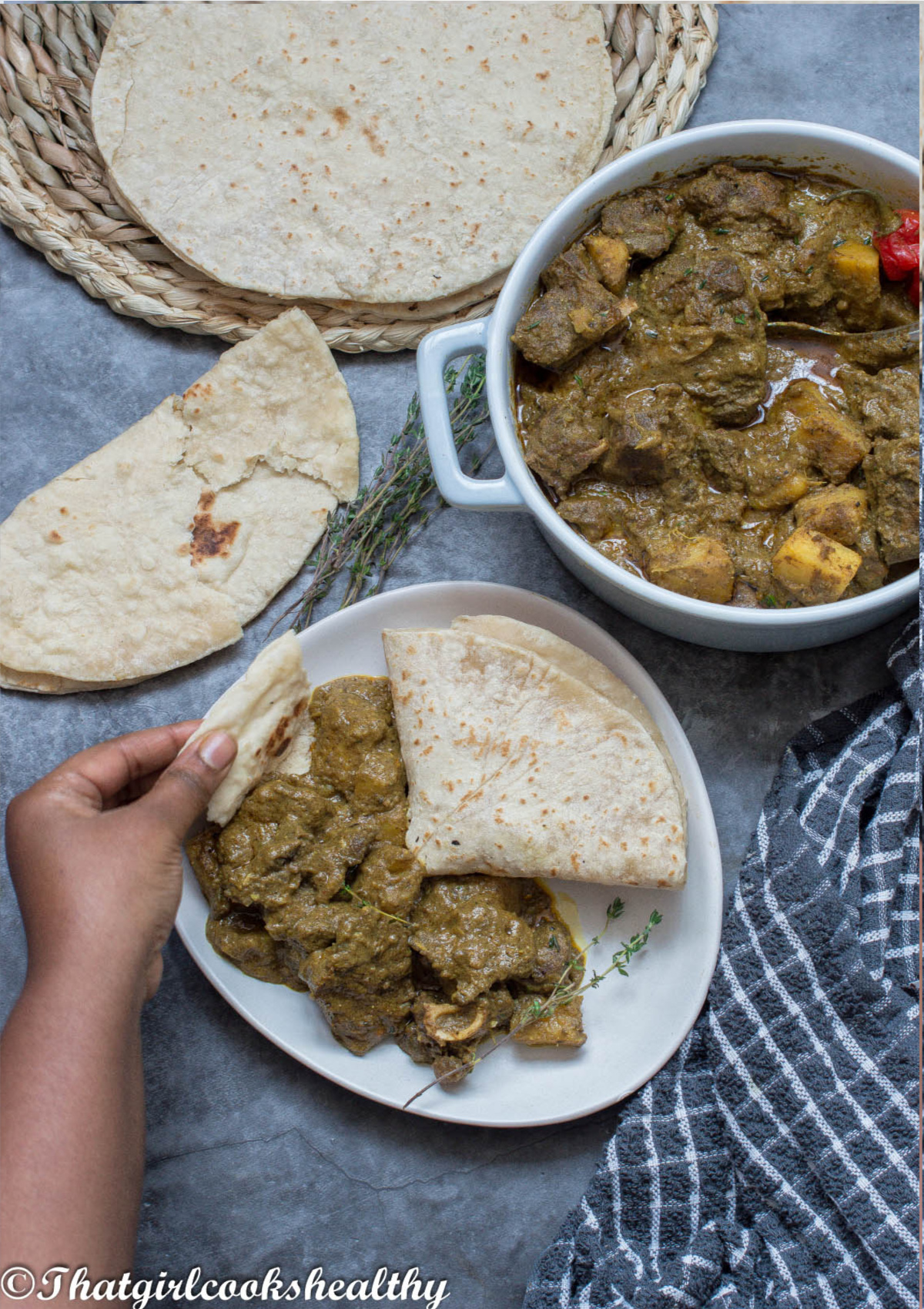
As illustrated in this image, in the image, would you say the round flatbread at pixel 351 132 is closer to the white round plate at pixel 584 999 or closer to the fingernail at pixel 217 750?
the white round plate at pixel 584 999

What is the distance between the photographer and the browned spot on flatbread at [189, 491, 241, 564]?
237 centimetres

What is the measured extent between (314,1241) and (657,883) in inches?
44.7

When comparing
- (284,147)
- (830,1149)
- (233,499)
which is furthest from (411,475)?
(830,1149)

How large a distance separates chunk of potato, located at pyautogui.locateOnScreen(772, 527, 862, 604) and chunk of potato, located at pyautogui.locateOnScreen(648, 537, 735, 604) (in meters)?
0.10

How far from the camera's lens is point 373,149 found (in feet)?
7.77

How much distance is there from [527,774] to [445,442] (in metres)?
0.69

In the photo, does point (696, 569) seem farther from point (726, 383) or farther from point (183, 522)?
point (183, 522)

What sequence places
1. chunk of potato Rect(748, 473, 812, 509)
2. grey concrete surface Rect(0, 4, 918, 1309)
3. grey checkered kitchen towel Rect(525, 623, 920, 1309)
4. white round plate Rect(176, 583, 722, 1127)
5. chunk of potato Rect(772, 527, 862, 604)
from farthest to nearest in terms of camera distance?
1. grey concrete surface Rect(0, 4, 918, 1309)
2. white round plate Rect(176, 583, 722, 1127)
3. grey checkered kitchen towel Rect(525, 623, 920, 1309)
4. chunk of potato Rect(748, 473, 812, 509)
5. chunk of potato Rect(772, 527, 862, 604)

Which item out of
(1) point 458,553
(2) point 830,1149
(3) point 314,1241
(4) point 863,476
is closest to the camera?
(4) point 863,476

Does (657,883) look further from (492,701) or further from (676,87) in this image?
(676,87)

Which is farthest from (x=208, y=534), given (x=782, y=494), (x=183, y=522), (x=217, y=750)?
(x=782, y=494)

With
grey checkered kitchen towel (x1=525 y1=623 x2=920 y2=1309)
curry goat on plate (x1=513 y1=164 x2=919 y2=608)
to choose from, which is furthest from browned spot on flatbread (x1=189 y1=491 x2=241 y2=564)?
grey checkered kitchen towel (x1=525 y1=623 x2=920 y2=1309)

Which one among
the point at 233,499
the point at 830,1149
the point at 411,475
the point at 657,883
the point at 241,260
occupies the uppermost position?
the point at 241,260

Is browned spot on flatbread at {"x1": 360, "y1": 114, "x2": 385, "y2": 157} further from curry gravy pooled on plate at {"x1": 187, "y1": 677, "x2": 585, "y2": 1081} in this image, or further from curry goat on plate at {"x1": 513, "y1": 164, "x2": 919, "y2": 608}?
curry gravy pooled on plate at {"x1": 187, "y1": 677, "x2": 585, "y2": 1081}
